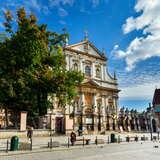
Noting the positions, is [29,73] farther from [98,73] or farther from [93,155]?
[98,73]

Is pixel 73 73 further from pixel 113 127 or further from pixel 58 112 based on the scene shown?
pixel 113 127

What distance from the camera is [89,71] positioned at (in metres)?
52.4

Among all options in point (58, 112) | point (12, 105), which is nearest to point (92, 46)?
point (58, 112)

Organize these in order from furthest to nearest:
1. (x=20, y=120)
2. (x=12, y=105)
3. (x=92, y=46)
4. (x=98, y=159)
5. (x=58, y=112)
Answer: (x=92, y=46), (x=58, y=112), (x=12, y=105), (x=20, y=120), (x=98, y=159)

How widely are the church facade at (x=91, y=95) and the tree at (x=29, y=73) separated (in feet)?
36.9

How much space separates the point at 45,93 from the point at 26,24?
935cm

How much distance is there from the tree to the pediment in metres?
16.8

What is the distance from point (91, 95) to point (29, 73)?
21749 millimetres

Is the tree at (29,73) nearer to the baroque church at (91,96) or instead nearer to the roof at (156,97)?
the baroque church at (91,96)

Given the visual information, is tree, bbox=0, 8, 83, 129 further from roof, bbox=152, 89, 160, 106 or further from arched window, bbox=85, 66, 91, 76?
roof, bbox=152, 89, 160, 106

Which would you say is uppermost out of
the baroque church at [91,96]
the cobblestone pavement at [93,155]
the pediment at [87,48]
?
the pediment at [87,48]

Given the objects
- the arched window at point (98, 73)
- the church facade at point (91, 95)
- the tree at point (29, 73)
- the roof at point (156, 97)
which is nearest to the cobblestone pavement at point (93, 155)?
the tree at point (29, 73)

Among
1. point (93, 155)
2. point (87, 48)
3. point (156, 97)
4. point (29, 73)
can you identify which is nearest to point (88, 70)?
point (87, 48)

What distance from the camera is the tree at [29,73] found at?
99.0 ft
